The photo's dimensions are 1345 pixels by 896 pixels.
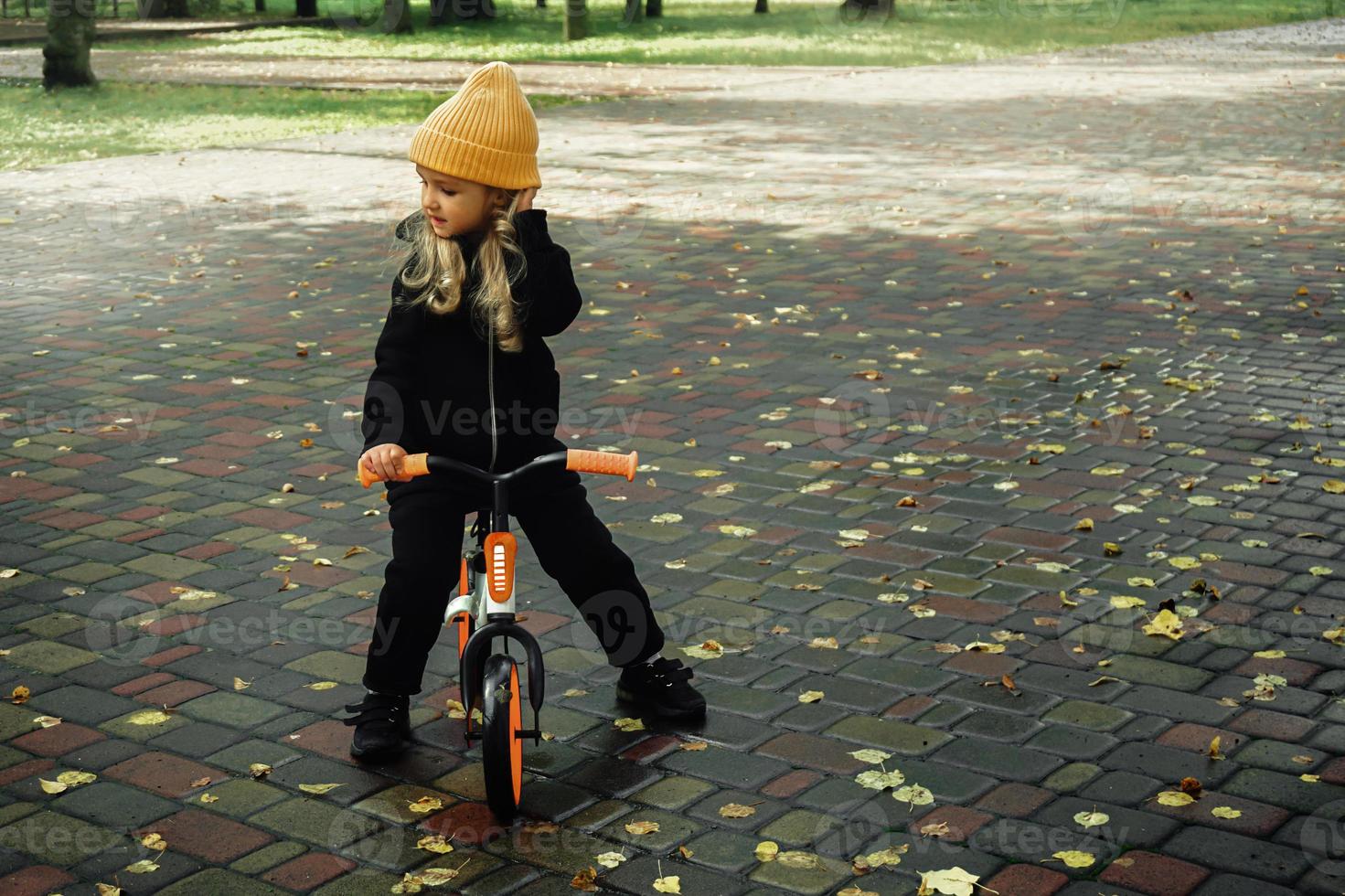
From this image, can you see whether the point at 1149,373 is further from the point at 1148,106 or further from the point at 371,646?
the point at 1148,106

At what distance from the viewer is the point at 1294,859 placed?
11.5ft

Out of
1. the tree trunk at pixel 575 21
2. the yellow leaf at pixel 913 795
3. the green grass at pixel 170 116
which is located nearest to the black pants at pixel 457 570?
the yellow leaf at pixel 913 795

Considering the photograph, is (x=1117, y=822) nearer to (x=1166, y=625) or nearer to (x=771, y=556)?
(x=1166, y=625)

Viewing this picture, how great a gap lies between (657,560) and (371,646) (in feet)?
5.04

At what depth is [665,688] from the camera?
13.9 ft

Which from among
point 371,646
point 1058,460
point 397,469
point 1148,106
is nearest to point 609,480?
point 1058,460

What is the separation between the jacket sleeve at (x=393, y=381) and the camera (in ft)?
12.3

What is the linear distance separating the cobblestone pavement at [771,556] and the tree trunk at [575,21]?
21365 millimetres

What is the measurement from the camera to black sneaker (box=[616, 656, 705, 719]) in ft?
13.9

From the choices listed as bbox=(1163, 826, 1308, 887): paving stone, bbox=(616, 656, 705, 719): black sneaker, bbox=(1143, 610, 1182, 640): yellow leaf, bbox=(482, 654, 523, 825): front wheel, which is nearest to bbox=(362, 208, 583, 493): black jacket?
bbox=(482, 654, 523, 825): front wheel

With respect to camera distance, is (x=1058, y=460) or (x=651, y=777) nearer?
(x=651, y=777)

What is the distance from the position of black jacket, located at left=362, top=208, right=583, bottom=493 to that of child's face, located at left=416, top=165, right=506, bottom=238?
0.05 m

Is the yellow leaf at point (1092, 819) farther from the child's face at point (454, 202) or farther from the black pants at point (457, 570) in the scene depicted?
the child's face at point (454, 202)

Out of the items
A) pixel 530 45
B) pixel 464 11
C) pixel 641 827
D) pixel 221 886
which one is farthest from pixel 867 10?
pixel 221 886
